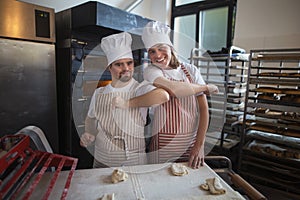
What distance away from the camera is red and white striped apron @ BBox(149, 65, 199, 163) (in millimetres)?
708

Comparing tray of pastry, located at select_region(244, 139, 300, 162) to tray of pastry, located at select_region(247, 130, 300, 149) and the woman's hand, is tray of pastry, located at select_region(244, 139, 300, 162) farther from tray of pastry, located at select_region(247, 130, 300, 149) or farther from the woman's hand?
the woman's hand

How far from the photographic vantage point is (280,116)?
1551 mm

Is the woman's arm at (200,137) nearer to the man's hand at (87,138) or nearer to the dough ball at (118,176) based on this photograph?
the dough ball at (118,176)

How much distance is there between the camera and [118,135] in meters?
0.72

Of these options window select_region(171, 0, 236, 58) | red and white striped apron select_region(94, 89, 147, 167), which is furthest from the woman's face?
window select_region(171, 0, 236, 58)

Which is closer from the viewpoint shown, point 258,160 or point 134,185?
point 134,185

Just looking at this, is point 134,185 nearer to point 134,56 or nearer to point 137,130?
point 137,130

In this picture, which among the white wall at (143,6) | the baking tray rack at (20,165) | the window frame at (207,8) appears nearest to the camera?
the baking tray rack at (20,165)

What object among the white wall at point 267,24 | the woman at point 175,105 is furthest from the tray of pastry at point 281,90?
the woman at point 175,105

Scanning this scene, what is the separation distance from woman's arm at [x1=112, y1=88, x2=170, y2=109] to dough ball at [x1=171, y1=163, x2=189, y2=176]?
0.85 feet

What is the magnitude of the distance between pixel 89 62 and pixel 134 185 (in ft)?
1.48

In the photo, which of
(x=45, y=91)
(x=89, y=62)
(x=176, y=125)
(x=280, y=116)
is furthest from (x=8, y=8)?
(x=280, y=116)

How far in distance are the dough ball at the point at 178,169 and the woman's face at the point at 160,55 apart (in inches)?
14.1

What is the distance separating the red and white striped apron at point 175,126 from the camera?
2.32ft
